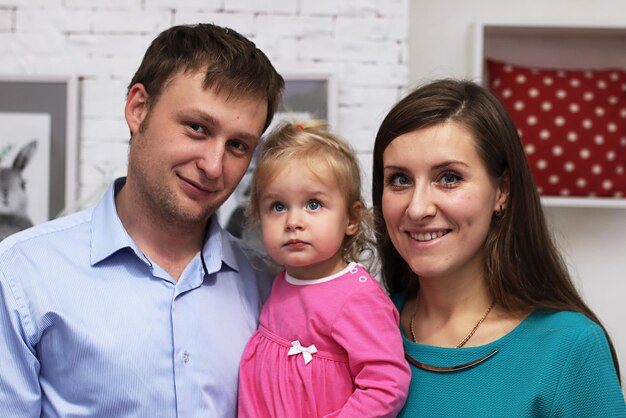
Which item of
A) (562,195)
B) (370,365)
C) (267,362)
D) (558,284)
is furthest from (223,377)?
(562,195)

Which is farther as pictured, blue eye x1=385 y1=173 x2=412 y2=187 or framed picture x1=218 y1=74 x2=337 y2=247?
framed picture x1=218 y1=74 x2=337 y2=247

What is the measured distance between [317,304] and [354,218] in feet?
0.82

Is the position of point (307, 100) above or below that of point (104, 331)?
above

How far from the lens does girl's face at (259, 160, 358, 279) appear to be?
4.96 ft

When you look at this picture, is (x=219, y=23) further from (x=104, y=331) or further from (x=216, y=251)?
(x=104, y=331)

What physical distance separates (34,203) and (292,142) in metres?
1.05

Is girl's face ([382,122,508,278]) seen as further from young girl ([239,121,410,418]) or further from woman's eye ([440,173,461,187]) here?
young girl ([239,121,410,418])

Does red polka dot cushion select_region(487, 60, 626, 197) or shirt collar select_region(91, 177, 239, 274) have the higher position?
red polka dot cushion select_region(487, 60, 626, 197)

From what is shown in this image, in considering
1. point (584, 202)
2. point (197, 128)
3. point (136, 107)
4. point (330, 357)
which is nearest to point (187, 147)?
point (197, 128)

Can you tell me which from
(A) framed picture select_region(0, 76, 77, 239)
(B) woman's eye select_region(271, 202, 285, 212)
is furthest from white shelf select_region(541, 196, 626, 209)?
(A) framed picture select_region(0, 76, 77, 239)

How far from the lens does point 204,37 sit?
154cm

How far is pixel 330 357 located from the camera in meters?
1.45

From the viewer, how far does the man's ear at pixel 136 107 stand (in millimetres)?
1569

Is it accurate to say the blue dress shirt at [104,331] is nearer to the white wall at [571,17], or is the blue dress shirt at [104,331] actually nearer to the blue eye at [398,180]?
the blue eye at [398,180]
